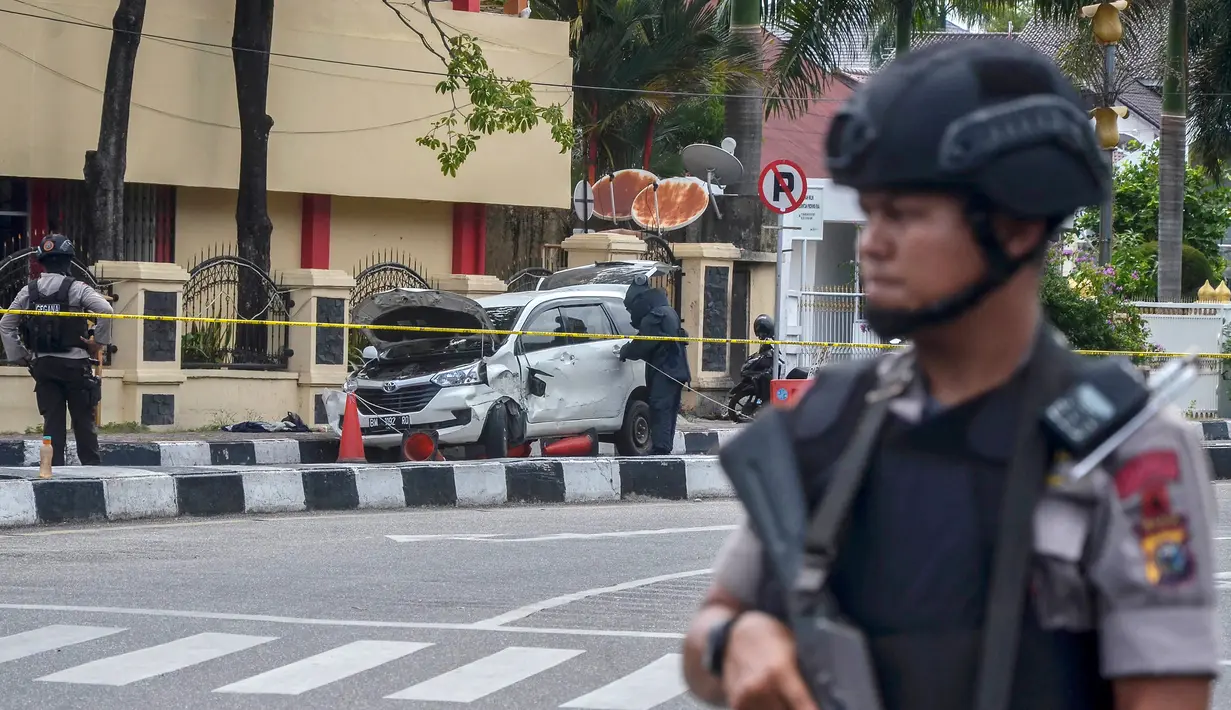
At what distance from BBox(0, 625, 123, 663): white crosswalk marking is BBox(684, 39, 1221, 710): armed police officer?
19.1ft

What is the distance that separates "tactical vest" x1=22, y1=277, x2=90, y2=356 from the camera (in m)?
13.6

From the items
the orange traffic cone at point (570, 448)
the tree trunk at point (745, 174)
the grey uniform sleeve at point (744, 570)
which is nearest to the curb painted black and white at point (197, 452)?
the orange traffic cone at point (570, 448)

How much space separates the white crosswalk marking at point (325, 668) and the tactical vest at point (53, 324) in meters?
6.94

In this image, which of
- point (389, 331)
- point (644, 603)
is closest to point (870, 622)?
point (644, 603)

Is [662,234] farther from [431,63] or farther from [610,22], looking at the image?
[610,22]

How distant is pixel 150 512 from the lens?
12.7 m

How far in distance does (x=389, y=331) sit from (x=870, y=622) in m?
15.9

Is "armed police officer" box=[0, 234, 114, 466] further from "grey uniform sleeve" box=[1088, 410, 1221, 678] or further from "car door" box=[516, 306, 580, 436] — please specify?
"grey uniform sleeve" box=[1088, 410, 1221, 678]

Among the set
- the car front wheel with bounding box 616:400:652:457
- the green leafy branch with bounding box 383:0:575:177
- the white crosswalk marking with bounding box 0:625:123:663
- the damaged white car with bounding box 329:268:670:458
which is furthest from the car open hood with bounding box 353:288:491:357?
the white crosswalk marking with bounding box 0:625:123:663

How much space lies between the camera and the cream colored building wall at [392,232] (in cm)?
2466

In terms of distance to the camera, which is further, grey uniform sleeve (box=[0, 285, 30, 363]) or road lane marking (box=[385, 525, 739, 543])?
grey uniform sleeve (box=[0, 285, 30, 363])

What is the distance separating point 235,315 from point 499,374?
201 inches

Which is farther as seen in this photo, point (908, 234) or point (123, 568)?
point (123, 568)

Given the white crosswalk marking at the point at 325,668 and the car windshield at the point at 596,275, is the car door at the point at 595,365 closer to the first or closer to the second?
the car windshield at the point at 596,275
